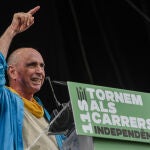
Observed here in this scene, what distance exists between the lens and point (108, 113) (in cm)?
181

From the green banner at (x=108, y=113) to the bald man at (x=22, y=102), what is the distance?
412 millimetres

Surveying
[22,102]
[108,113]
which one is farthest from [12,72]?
[108,113]

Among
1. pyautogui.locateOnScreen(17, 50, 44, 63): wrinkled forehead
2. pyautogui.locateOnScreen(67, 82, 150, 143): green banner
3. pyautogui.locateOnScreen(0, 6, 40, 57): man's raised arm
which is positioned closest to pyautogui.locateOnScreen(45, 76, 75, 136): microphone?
pyautogui.locateOnScreen(67, 82, 150, 143): green banner

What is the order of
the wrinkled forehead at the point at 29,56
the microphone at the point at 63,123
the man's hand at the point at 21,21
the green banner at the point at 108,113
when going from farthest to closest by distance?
the wrinkled forehead at the point at 29,56, the man's hand at the point at 21,21, the microphone at the point at 63,123, the green banner at the point at 108,113

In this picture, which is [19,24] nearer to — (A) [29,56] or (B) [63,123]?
(B) [63,123]

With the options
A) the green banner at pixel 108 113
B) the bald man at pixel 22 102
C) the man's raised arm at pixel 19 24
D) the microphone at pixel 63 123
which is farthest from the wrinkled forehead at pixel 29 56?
the green banner at pixel 108 113

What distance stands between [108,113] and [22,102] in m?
0.63

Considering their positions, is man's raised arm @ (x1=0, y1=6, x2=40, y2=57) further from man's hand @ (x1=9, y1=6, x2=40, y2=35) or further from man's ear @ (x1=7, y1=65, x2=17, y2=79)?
man's ear @ (x1=7, y1=65, x2=17, y2=79)

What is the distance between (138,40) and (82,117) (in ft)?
5.93

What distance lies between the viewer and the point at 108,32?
350 cm

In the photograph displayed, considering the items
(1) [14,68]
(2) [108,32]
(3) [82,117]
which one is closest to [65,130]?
(3) [82,117]

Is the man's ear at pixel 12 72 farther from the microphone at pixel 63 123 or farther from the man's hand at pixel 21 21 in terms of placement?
the microphone at pixel 63 123

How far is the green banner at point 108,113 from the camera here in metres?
1.77

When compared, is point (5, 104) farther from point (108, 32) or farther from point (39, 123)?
point (108, 32)
